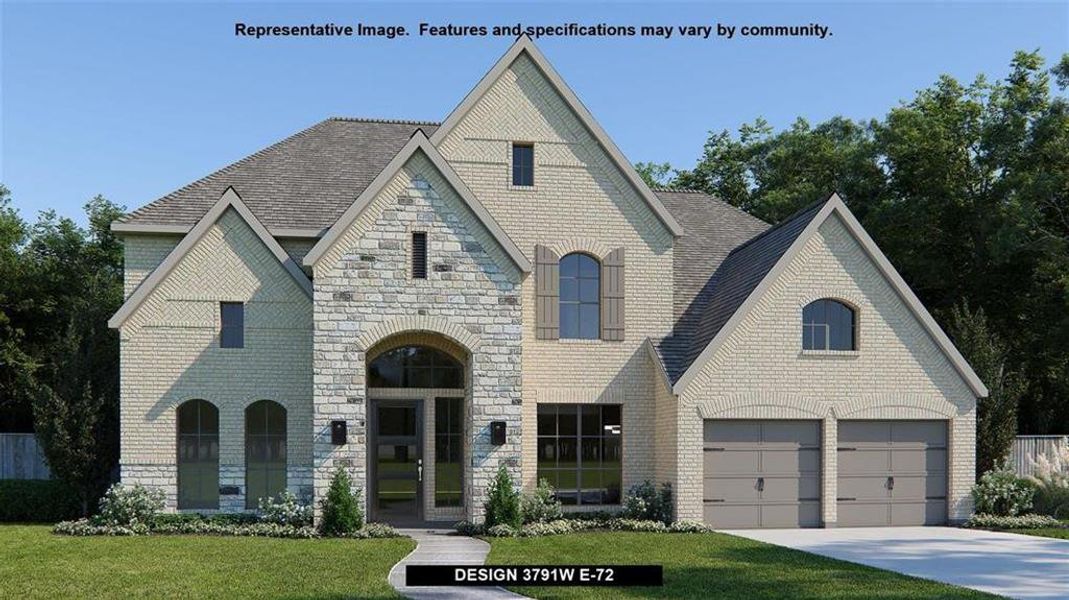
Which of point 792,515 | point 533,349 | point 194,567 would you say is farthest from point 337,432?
point 792,515

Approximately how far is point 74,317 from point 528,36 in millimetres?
12785

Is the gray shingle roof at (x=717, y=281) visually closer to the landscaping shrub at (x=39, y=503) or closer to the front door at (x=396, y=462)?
the front door at (x=396, y=462)

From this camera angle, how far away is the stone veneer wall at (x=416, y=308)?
1862 centimetres

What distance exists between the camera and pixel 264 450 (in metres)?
20.4

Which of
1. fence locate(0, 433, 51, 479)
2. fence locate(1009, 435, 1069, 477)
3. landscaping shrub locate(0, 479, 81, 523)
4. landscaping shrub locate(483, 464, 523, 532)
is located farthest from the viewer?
fence locate(1009, 435, 1069, 477)

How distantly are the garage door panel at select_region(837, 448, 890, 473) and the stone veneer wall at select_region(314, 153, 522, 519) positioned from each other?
7.47 meters

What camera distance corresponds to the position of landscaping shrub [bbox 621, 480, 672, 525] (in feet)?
66.4

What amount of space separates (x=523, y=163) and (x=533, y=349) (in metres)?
4.24

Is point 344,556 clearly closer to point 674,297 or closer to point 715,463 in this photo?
point 715,463

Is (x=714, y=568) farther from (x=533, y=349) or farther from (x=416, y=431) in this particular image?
(x=416, y=431)

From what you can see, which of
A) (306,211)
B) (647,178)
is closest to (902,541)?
(306,211)

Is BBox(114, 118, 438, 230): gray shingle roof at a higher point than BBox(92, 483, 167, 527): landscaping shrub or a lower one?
higher

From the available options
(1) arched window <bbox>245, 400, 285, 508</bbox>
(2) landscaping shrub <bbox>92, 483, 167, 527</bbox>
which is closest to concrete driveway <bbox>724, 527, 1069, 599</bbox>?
(1) arched window <bbox>245, 400, 285, 508</bbox>

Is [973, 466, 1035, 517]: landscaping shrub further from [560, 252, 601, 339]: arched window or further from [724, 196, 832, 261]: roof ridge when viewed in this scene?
[560, 252, 601, 339]: arched window
